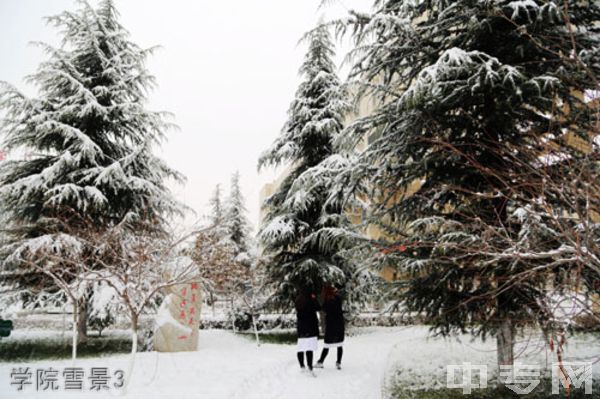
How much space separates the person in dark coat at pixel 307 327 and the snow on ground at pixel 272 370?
1.37 ft

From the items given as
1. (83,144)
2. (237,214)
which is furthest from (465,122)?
(237,214)

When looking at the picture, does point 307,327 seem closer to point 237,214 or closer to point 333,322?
point 333,322

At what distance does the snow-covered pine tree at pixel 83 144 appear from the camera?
1135 cm

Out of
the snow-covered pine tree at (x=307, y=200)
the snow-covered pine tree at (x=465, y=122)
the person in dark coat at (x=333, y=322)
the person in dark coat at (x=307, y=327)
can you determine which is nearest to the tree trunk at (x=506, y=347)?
the snow-covered pine tree at (x=465, y=122)

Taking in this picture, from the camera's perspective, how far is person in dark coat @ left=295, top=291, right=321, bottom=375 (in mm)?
7336

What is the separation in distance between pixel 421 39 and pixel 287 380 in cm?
639

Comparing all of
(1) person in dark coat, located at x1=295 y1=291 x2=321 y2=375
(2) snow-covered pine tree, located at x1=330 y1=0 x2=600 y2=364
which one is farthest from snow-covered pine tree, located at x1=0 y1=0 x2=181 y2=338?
(2) snow-covered pine tree, located at x1=330 y1=0 x2=600 y2=364

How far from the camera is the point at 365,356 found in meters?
9.72

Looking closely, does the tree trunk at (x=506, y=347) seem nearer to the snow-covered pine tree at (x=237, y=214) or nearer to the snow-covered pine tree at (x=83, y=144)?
the snow-covered pine tree at (x=83, y=144)

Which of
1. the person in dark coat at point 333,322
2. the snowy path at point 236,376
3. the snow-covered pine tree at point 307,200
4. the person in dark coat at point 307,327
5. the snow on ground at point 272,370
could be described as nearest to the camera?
the snowy path at point 236,376

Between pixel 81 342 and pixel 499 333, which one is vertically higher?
pixel 499 333

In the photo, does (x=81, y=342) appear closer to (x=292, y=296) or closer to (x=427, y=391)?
(x=292, y=296)

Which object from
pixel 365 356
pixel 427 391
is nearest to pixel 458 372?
pixel 427 391

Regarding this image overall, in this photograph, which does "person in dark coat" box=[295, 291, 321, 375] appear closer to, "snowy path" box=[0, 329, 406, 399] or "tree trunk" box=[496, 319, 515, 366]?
"snowy path" box=[0, 329, 406, 399]
